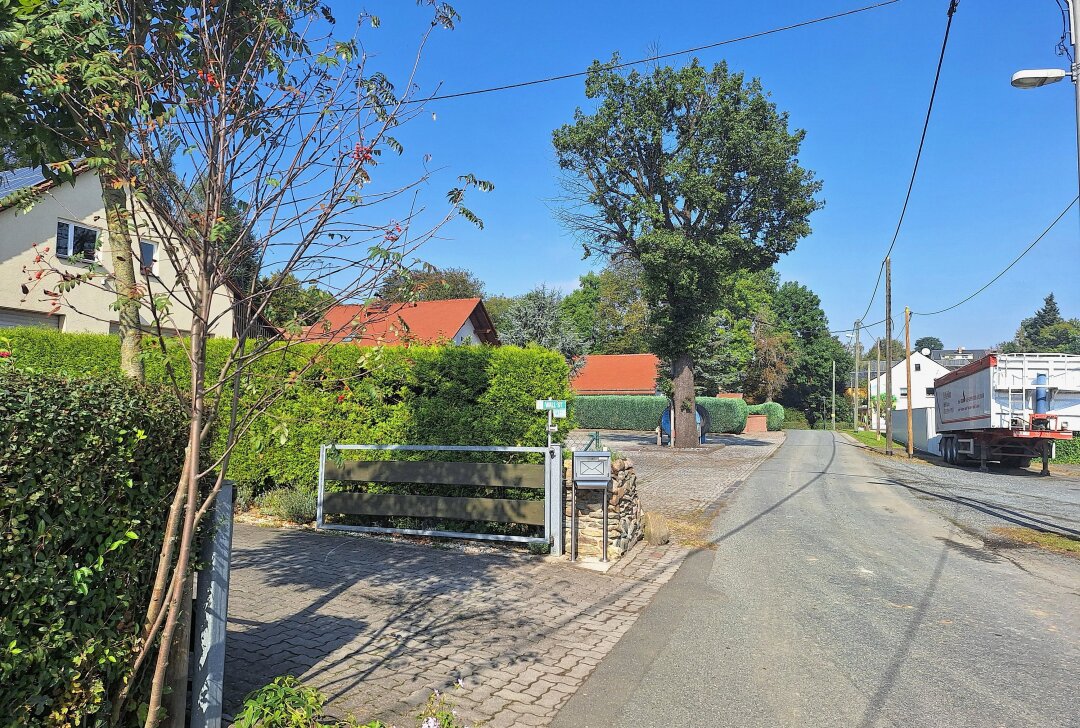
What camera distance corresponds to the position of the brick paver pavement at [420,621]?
4199mm

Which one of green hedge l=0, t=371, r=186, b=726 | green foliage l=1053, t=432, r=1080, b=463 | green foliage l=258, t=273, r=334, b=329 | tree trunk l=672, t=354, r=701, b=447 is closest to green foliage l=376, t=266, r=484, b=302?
green foliage l=258, t=273, r=334, b=329

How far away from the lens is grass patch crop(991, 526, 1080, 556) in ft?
32.8

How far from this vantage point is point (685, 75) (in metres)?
27.6

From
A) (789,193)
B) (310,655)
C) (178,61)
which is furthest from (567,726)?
(789,193)

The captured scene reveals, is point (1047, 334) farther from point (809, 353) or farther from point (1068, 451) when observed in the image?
point (1068, 451)

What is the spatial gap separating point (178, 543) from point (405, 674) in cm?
193

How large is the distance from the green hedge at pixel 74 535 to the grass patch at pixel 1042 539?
1170cm

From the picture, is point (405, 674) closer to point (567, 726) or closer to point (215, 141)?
point (567, 726)

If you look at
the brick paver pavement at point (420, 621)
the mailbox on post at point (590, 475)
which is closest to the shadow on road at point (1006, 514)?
the brick paver pavement at point (420, 621)

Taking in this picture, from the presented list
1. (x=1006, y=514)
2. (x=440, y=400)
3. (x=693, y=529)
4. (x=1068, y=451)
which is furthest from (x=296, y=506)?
(x=1068, y=451)

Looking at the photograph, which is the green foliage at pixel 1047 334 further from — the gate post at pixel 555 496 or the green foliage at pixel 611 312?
the gate post at pixel 555 496

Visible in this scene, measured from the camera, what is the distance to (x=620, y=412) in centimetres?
4891

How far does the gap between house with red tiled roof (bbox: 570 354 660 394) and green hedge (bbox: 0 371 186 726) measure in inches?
1968

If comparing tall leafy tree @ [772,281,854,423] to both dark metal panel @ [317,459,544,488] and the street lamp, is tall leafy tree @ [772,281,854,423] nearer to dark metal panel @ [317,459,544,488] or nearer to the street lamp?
the street lamp
